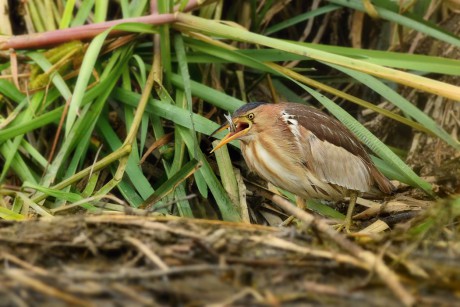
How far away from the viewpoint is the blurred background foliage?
321 centimetres

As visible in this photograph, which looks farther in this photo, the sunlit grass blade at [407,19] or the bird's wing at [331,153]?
the sunlit grass blade at [407,19]

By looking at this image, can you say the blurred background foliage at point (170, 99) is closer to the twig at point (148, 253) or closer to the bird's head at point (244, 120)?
the bird's head at point (244, 120)

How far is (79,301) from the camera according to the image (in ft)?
5.80

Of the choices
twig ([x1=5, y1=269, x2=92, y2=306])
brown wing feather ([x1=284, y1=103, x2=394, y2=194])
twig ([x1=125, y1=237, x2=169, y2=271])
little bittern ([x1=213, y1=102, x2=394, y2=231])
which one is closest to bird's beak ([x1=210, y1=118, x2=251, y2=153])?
little bittern ([x1=213, y1=102, x2=394, y2=231])

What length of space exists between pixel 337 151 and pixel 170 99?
28.5 inches

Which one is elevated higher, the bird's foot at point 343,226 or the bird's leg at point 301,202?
the bird's leg at point 301,202

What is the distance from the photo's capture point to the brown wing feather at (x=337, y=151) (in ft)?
10.6

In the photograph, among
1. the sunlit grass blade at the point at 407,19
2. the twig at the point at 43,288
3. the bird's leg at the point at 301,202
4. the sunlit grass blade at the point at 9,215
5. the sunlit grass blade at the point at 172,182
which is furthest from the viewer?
the sunlit grass blade at the point at 407,19

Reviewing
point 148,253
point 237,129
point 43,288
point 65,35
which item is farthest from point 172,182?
point 43,288

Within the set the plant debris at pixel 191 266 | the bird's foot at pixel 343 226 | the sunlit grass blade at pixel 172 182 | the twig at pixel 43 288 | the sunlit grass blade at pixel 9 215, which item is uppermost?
the twig at pixel 43 288

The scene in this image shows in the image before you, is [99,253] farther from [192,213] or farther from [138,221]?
[192,213]

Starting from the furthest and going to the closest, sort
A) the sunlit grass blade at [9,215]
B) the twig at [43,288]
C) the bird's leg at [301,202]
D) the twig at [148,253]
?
1. the bird's leg at [301,202]
2. the sunlit grass blade at [9,215]
3. the twig at [148,253]
4. the twig at [43,288]

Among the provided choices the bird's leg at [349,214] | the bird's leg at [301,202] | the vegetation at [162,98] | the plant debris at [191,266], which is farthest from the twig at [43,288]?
the bird's leg at [301,202]

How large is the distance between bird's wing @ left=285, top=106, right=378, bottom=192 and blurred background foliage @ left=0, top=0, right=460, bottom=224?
0.08 meters
